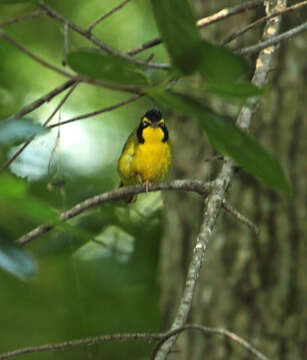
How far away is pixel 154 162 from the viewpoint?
4.11 metres

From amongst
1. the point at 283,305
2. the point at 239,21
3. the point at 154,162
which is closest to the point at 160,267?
the point at 283,305

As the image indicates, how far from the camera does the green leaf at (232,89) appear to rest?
1.03 metres

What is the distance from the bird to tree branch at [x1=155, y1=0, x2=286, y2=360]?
1.55m

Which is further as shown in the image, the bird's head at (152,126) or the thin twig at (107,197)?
the bird's head at (152,126)

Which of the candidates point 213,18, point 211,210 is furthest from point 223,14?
point 211,210

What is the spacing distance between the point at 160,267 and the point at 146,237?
0.97 feet

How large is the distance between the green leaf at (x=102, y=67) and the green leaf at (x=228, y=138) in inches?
2.1

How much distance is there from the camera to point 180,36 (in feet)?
3.46

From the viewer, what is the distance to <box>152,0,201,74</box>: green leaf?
3.41ft

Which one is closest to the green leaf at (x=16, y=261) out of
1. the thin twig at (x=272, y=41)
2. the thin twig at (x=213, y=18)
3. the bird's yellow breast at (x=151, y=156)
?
the thin twig at (x=272, y=41)

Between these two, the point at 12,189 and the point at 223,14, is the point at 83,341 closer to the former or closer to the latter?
the point at 12,189

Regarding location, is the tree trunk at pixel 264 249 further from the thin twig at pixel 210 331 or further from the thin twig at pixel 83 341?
the thin twig at pixel 210 331

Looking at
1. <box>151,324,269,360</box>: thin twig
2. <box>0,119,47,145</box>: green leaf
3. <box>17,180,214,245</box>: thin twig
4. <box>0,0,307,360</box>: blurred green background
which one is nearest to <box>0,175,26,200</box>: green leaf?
<box>0,119,47,145</box>: green leaf

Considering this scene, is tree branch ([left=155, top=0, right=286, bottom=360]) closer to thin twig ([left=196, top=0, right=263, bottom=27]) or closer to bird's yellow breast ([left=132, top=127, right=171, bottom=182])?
thin twig ([left=196, top=0, right=263, bottom=27])
